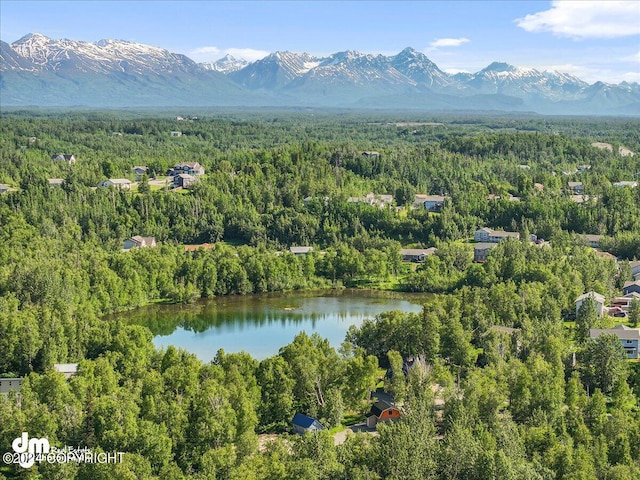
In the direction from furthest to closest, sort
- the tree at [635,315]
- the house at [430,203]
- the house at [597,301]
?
the house at [430,203] → the house at [597,301] → the tree at [635,315]

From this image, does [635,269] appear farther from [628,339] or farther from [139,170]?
[139,170]

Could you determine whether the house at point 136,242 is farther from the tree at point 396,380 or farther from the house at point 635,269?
the house at point 635,269

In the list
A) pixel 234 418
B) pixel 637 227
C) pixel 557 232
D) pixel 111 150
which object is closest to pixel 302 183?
pixel 557 232

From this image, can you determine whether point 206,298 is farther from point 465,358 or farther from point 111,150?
point 111,150

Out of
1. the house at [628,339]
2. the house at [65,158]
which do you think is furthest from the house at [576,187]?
the house at [65,158]

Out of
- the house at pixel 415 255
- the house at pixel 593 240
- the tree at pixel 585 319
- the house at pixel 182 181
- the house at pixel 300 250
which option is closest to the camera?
the tree at pixel 585 319

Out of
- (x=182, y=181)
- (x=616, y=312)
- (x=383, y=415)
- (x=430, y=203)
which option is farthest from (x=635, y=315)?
(x=182, y=181)

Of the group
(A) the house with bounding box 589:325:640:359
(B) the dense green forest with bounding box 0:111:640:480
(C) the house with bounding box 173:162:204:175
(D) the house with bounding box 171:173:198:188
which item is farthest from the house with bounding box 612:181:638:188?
(C) the house with bounding box 173:162:204:175
